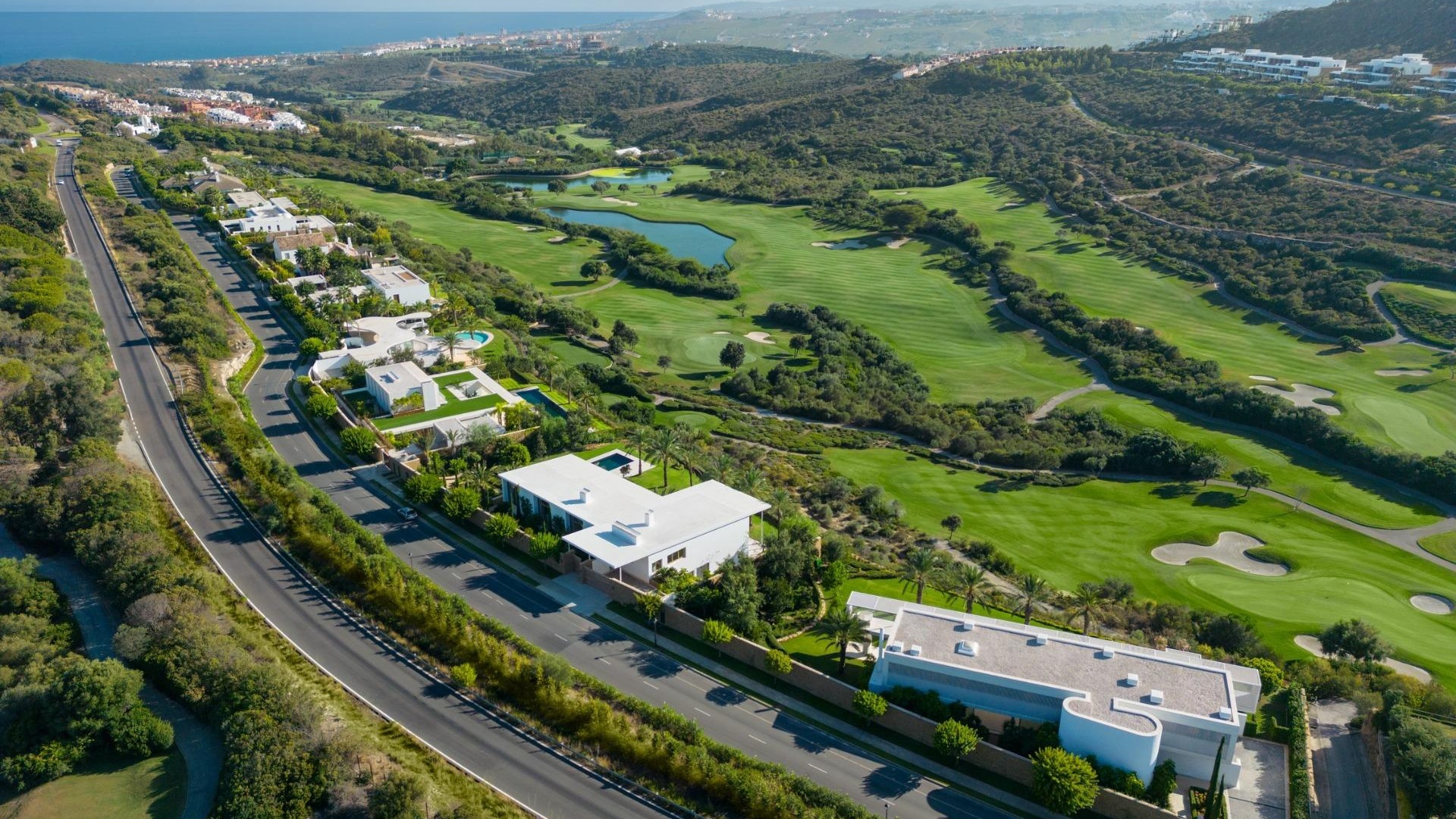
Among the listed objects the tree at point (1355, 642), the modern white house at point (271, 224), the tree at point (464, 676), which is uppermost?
the modern white house at point (271, 224)

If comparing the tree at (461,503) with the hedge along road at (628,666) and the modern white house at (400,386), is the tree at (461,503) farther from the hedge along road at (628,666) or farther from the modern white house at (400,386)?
the modern white house at (400,386)

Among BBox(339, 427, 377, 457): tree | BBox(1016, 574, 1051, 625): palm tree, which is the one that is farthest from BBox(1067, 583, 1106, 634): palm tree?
BBox(339, 427, 377, 457): tree

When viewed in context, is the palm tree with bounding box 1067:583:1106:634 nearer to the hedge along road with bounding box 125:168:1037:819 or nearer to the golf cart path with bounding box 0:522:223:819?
the hedge along road with bounding box 125:168:1037:819

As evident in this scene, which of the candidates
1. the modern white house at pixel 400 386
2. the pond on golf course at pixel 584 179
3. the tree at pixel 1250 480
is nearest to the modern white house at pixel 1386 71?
the tree at pixel 1250 480

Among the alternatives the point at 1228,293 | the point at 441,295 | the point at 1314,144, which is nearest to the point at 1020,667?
the point at 441,295

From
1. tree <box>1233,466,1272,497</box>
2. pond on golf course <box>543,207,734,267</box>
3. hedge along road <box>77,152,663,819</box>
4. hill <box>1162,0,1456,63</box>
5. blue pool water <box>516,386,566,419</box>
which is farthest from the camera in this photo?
hill <box>1162,0,1456,63</box>

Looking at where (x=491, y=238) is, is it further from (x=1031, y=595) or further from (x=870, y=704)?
(x=870, y=704)
